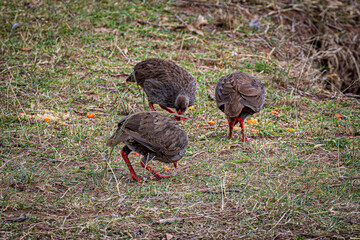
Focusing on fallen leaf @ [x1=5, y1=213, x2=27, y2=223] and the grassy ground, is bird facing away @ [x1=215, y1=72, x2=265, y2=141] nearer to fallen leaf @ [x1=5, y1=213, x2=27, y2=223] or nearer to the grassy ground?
the grassy ground

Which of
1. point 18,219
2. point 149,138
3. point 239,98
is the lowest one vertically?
point 239,98

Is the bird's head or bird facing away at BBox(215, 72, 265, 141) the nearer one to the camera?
bird facing away at BBox(215, 72, 265, 141)

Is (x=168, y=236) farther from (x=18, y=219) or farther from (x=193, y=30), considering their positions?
(x=193, y=30)

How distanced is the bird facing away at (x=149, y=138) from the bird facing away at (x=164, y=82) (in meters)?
2.02

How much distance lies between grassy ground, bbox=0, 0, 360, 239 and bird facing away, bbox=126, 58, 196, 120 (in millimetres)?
331

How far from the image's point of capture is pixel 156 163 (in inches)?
216

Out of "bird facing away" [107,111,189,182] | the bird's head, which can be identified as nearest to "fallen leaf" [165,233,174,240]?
"bird facing away" [107,111,189,182]

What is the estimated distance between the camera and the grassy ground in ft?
12.3

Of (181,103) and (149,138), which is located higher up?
(149,138)

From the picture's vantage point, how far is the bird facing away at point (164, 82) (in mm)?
7035

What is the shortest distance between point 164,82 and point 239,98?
1.65 metres

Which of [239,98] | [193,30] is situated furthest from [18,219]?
[193,30]

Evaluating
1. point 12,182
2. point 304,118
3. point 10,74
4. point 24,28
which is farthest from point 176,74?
point 24,28

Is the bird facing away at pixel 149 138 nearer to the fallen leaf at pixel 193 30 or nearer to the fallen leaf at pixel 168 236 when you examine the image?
the fallen leaf at pixel 168 236
